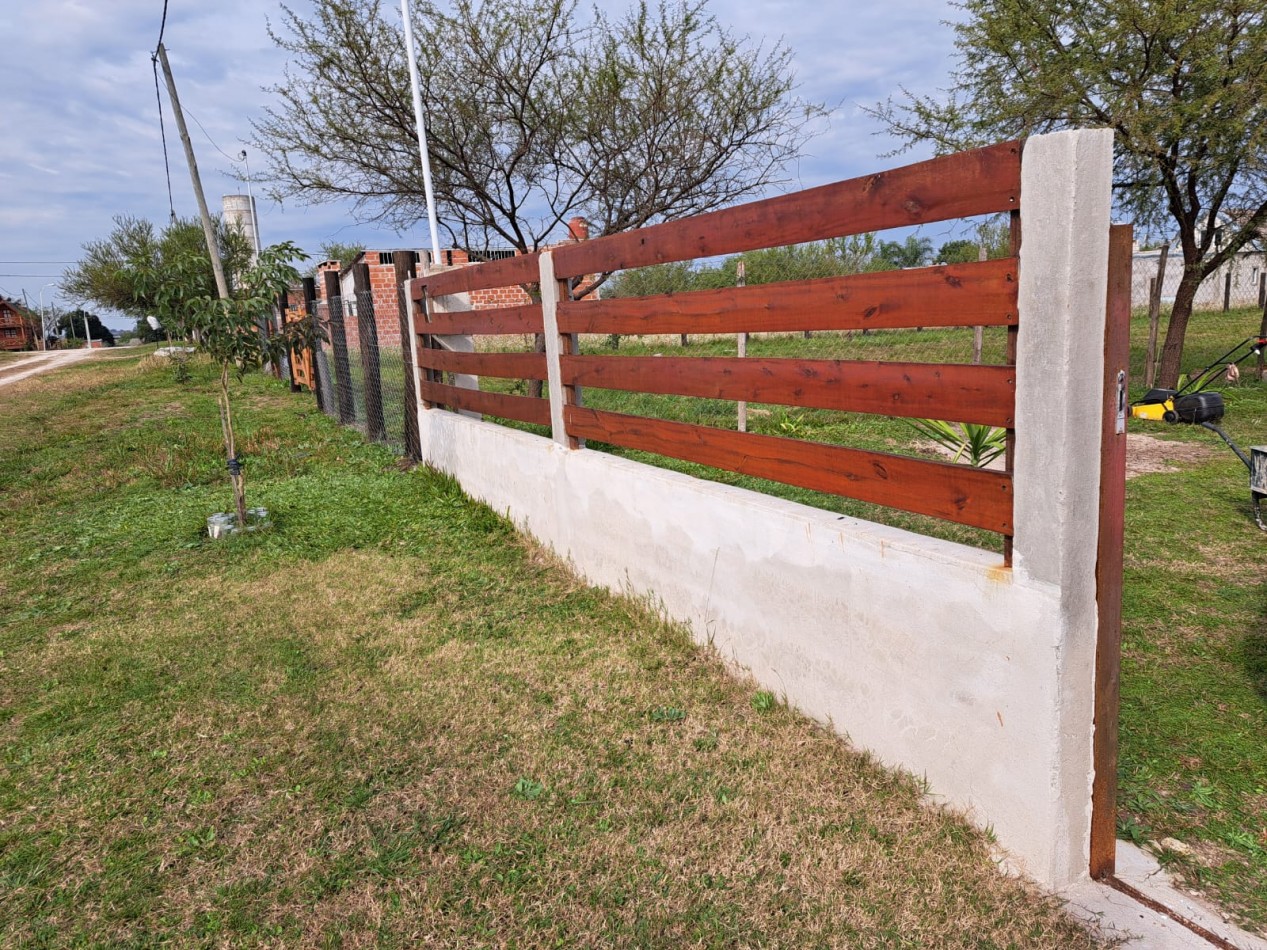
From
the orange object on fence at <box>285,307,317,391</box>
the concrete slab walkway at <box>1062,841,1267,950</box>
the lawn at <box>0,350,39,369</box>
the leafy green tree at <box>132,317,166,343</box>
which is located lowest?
the concrete slab walkway at <box>1062,841,1267,950</box>

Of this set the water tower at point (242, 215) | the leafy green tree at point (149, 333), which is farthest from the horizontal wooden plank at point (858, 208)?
the leafy green tree at point (149, 333)

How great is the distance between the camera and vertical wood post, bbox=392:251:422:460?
7.39 meters

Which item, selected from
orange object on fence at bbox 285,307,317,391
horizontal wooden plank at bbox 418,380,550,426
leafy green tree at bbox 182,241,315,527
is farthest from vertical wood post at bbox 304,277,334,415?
leafy green tree at bbox 182,241,315,527

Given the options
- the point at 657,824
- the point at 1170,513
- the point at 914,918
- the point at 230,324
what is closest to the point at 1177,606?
the point at 1170,513

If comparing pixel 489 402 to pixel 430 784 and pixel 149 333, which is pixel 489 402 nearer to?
pixel 430 784

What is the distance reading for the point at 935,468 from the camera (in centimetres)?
248

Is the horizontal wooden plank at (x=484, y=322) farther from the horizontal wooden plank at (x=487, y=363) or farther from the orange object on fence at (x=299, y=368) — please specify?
the orange object on fence at (x=299, y=368)

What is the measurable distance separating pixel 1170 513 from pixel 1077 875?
14.1 ft

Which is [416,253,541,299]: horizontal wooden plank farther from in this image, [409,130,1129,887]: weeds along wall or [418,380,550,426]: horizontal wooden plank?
[409,130,1129,887]: weeds along wall

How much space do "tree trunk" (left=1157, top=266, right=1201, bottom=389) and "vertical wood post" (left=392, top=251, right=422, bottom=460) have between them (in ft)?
31.1

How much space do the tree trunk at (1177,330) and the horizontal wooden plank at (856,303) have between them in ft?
31.6

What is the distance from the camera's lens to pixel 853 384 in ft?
8.86

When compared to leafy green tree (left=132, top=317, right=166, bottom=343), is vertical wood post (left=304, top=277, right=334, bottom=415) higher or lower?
lower

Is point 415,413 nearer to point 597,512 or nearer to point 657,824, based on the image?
point 597,512
